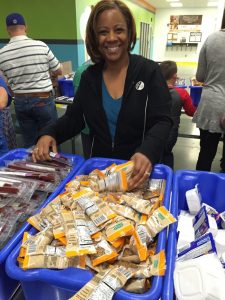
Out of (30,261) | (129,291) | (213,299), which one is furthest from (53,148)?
(213,299)

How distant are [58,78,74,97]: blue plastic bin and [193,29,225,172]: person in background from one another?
1.67 meters

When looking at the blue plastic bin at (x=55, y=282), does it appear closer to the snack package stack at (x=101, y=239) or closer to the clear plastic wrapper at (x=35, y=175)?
the snack package stack at (x=101, y=239)

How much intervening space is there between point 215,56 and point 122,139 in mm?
1090

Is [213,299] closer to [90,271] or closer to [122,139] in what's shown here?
[90,271]

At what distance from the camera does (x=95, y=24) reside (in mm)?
1089

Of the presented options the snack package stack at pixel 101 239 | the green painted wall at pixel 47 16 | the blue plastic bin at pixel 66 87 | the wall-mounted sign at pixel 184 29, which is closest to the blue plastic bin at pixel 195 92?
the blue plastic bin at pixel 66 87

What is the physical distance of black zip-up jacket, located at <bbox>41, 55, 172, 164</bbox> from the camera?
3.66ft

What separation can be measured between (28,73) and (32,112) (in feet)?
1.32

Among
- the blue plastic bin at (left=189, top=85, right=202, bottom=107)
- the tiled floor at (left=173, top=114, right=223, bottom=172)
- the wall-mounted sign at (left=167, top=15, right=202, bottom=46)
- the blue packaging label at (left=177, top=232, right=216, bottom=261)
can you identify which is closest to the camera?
the blue packaging label at (left=177, top=232, right=216, bottom=261)

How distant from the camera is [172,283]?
25.2 inches

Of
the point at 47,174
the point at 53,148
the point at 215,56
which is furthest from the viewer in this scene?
the point at 215,56

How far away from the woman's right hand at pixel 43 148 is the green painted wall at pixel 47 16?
4566 mm

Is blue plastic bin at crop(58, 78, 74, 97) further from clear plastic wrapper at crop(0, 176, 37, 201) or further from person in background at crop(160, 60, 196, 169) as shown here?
clear plastic wrapper at crop(0, 176, 37, 201)

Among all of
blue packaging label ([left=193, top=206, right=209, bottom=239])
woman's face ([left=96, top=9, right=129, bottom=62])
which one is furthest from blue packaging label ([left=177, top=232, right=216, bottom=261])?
woman's face ([left=96, top=9, right=129, bottom=62])
